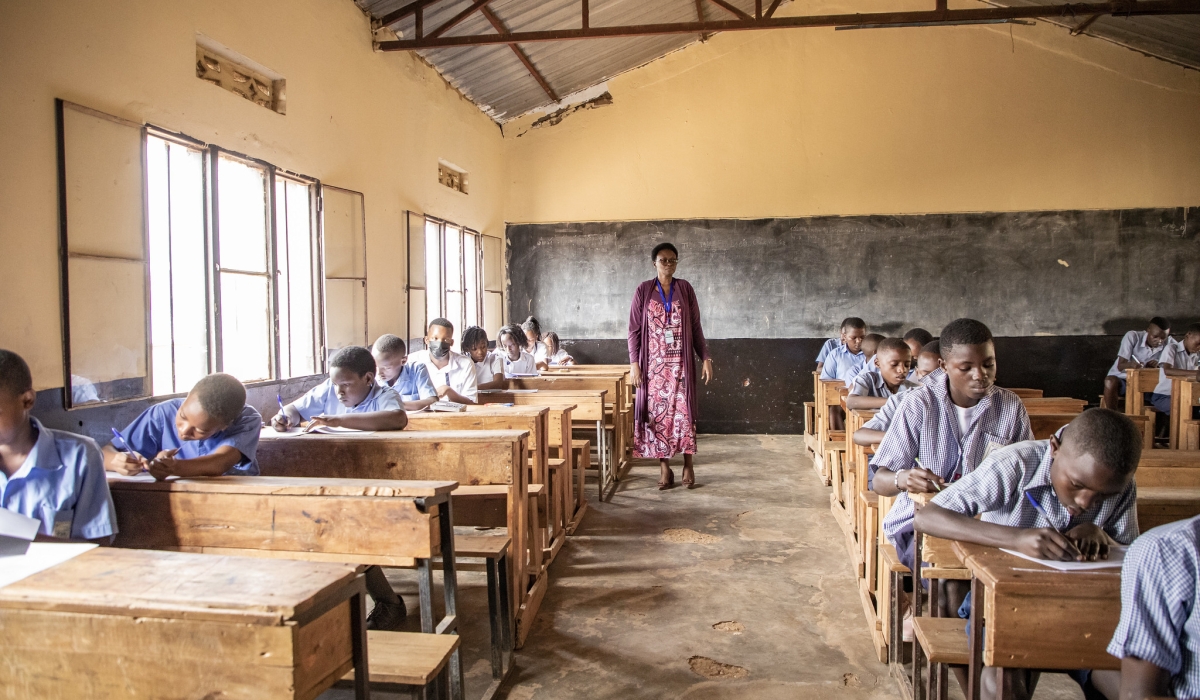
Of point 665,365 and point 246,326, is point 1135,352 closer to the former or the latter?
point 665,365

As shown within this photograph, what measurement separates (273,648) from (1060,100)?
8.94 m

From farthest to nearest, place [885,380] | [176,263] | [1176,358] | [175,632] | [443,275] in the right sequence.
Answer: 1. [1176,358]
2. [443,275]
3. [885,380]
4. [176,263]
5. [175,632]

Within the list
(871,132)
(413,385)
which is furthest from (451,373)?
(871,132)

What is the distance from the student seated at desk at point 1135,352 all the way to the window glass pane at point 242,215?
7.56m

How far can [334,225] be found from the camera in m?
4.90

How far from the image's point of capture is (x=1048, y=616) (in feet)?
4.83

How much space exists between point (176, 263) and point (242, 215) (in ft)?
2.24

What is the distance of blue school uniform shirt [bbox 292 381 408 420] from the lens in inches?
126

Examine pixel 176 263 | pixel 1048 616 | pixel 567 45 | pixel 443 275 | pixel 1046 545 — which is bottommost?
pixel 1048 616

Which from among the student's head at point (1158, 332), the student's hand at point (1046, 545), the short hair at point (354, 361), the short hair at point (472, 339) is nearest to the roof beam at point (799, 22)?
the short hair at point (472, 339)

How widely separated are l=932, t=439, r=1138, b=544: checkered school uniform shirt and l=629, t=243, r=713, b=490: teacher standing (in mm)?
3485

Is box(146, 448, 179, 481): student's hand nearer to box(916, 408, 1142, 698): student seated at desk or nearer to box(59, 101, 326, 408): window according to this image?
box(59, 101, 326, 408): window

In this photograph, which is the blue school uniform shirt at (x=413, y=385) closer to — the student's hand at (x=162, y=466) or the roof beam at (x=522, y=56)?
the student's hand at (x=162, y=466)

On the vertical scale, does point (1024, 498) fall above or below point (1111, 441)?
below
